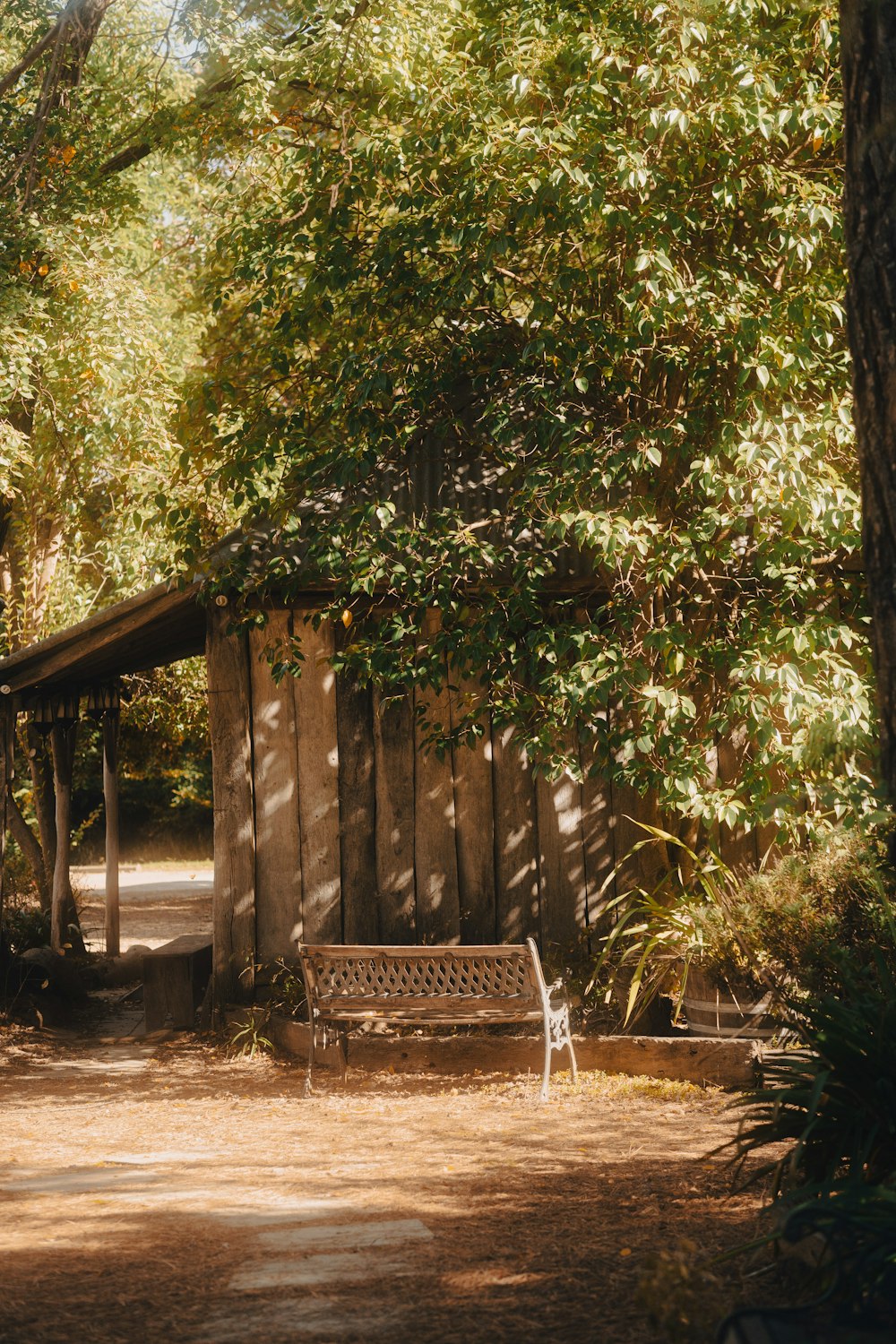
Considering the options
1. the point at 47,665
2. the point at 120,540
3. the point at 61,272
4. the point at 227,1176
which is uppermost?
the point at 61,272

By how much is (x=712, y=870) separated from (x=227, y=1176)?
3636 millimetres

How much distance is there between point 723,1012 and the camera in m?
7.02

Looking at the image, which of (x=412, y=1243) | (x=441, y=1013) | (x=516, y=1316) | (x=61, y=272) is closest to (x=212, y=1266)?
(x=412, y=1243)

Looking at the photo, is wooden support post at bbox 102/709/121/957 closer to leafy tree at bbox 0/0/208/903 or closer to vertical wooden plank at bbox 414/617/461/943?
leafy tree at bbox 0/0/208/903

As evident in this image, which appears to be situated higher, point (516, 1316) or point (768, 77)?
point (768, 77)

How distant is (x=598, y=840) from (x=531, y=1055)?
1641mm

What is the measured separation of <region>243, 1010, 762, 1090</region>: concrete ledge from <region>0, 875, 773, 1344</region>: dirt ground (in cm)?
15

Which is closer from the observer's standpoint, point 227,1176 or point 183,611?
point 227,1176

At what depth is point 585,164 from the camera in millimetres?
6348

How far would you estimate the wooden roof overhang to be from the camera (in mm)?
8562

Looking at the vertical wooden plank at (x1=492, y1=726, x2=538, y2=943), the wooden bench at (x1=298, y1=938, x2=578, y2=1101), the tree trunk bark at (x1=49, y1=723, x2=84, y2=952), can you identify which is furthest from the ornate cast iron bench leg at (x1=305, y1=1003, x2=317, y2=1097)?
the tree trunk bark at (x1=49, y1=723, x2=84, y2=952)

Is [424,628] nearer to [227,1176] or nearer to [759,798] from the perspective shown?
[759,798]

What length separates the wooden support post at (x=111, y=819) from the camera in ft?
41.3

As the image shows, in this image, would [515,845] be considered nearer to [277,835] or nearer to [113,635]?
[277,835]
